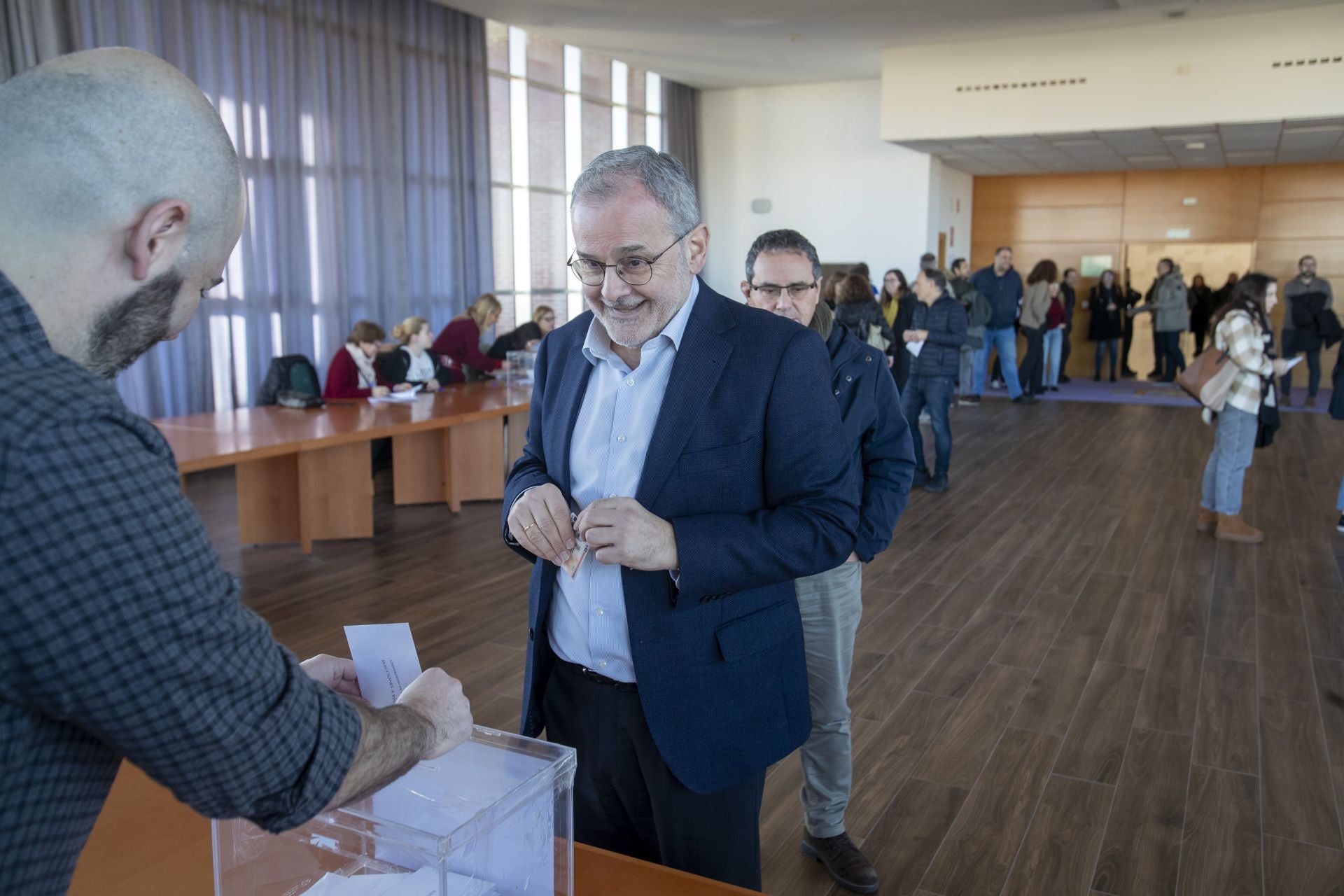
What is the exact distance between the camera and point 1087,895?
2.59 meters

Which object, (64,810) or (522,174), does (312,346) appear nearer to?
(522,174)

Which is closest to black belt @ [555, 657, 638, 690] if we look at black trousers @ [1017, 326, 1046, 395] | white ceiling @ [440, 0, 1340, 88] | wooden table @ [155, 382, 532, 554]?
wooden table @ [155, 382, 532, 554]

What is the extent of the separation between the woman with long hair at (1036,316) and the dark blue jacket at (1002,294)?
56cm

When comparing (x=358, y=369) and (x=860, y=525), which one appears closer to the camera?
(x=860, y=525)

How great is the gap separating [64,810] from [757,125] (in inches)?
609

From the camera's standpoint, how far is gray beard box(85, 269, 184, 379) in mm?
737

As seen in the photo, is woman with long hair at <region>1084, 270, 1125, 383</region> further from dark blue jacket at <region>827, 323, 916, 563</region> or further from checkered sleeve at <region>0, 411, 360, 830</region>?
checkered sleeve at <region>0, 411, 360, 830</region>

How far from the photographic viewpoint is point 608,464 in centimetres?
158

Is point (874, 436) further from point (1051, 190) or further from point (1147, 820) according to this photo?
point (1051, 190)

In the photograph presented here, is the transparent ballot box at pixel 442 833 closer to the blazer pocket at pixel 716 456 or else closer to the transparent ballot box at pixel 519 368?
the blazer pocket at pixel 716 456

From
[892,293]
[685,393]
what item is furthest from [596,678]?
[892,293]

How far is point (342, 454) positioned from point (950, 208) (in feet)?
38.1

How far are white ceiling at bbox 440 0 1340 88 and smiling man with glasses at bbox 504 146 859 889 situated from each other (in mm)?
9147

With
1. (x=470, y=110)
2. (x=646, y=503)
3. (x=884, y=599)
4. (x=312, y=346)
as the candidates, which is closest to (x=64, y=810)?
(x=646, y=503)
